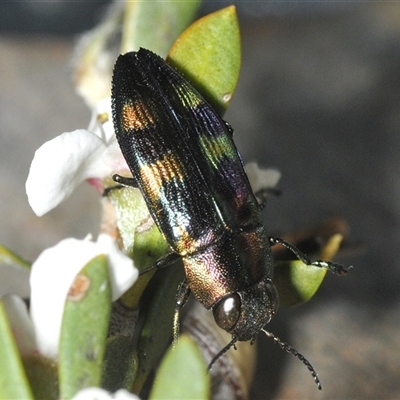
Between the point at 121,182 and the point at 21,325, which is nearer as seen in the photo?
the point at 21,325

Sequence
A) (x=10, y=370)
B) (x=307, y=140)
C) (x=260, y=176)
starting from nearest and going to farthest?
(x=10, y=370) → (x=260, y=176) → (x=307, y=140)

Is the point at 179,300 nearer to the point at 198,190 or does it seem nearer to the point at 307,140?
the point at 198,190

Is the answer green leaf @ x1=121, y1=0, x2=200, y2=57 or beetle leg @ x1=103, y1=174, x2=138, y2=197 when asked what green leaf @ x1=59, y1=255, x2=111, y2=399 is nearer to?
beetle leg @ x1=103, y1=174, x2=138, y2=197

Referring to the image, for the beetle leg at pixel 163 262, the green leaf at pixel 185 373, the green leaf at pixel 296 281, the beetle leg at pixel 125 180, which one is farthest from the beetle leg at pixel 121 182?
the green leaf at pixel 185 373

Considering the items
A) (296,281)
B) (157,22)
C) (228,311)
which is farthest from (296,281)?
(157,22)

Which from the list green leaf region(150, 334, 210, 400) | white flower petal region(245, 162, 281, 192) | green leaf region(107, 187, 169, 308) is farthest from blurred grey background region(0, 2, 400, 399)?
green leaf region(150, 334, 210, 400)

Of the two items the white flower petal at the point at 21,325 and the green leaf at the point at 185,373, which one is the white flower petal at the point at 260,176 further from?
the green leaf at the point at 185,373

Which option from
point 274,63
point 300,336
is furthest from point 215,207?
point 274,63

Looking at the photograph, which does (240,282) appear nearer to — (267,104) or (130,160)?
(130,160)
